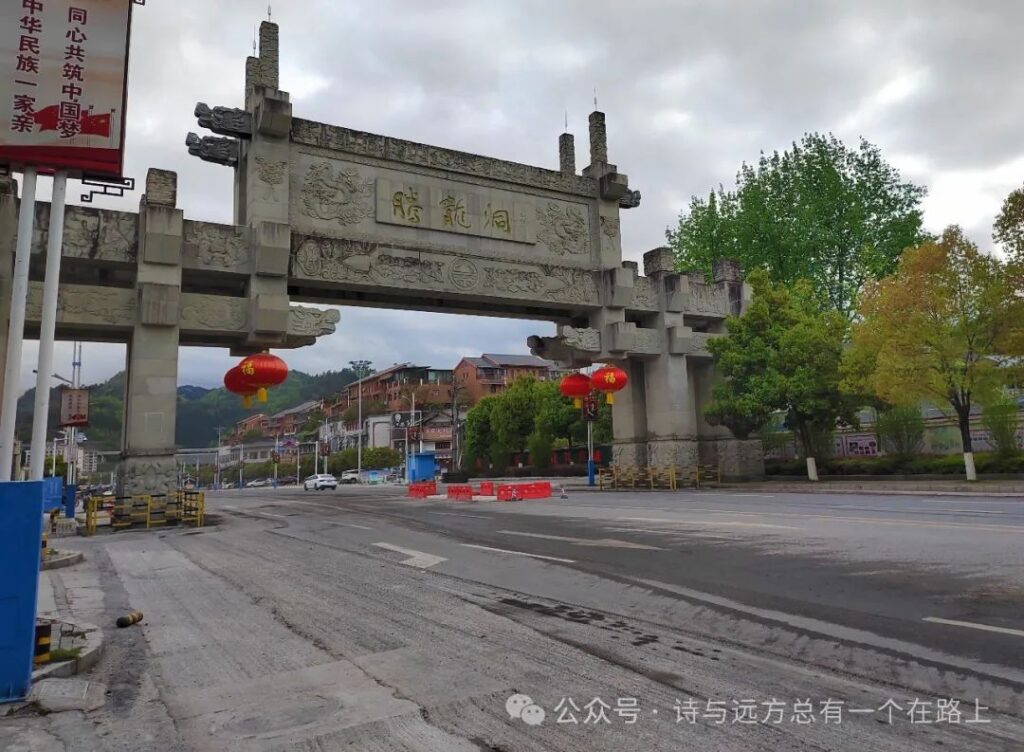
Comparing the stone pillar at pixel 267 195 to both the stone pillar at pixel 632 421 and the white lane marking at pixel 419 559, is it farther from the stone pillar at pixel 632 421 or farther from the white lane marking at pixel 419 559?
the stone pillar at pixel 632 421

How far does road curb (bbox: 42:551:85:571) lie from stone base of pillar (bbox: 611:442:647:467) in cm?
2229

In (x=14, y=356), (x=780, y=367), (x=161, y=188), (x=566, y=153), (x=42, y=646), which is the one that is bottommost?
(x=42, y=646)

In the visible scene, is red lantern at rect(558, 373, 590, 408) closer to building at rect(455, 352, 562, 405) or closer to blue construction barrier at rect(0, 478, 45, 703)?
blue construction barrier at rect(0, 478, 45, 703)

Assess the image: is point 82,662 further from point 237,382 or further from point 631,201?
point 631,201

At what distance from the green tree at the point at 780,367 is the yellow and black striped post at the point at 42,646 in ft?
82.3

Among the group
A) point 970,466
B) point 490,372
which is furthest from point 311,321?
point 490,372

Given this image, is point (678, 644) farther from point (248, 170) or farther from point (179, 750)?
Answer: point (248, 170)

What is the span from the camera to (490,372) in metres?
90.9

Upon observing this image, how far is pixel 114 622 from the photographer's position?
647cm

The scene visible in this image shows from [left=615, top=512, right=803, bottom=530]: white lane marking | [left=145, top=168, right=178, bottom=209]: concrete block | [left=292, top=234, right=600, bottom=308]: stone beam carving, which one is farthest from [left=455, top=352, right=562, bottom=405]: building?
[left=615, top=512, right=803, bottom=530]: white lane marking

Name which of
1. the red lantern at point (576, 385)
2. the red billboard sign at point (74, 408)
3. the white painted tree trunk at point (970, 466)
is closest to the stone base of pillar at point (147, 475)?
the red billboard sign at point (74, 408)

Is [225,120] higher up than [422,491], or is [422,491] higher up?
[225,120]

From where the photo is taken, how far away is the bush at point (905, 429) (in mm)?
27312

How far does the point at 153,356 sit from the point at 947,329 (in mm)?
25221
